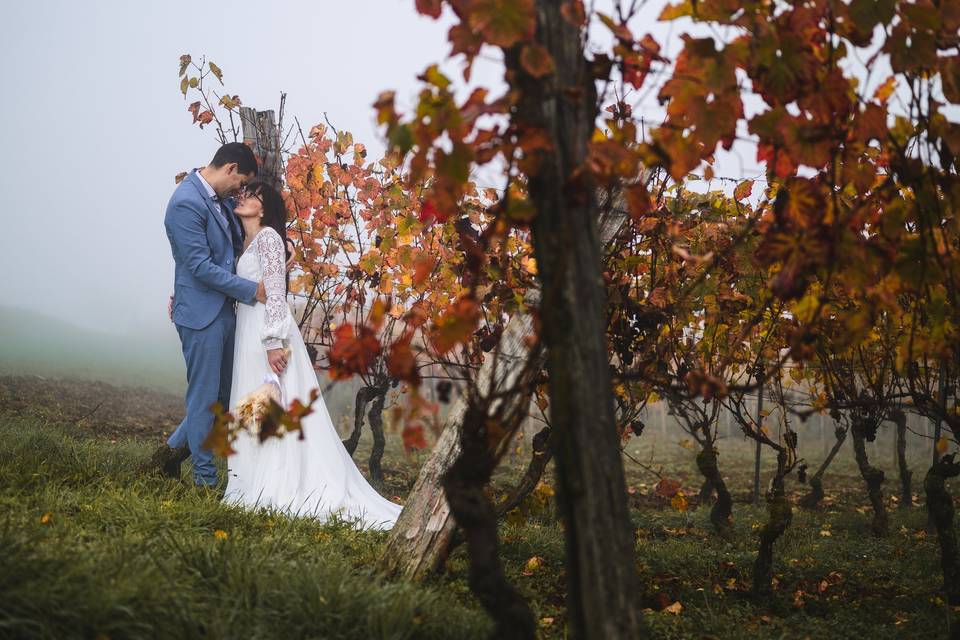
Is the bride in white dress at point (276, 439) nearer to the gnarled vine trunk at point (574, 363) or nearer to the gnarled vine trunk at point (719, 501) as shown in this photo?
the gnarled vine trunk at point (719, 501)

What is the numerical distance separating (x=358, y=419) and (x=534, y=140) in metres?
5.23

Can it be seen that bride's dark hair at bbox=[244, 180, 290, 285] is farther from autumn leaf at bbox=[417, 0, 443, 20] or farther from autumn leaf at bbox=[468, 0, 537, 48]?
autumn leaf at bbox=[468, 0, 537, 48]

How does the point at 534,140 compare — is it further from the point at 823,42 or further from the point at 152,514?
the point at 152,514

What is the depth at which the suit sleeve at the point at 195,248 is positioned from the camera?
4.13m

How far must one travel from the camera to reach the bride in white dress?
417 cm

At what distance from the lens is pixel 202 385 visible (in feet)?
13.7

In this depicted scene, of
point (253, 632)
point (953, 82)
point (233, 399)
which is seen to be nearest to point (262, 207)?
point (233, 399)

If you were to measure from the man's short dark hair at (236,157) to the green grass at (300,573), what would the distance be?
1.92 metres

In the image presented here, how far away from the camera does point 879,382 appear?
335 centimetres

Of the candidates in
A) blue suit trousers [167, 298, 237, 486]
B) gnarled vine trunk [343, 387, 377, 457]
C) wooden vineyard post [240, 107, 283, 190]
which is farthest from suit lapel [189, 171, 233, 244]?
gnarled vine trunk [343, 387, 377, 457]

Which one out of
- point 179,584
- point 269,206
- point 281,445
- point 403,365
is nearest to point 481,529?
point 403,365

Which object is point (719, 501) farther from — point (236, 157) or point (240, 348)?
point (236, 157)

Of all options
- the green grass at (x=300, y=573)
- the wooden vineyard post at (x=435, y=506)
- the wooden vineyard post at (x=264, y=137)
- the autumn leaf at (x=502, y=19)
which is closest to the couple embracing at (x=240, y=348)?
the green grass at (x=300, y=573)

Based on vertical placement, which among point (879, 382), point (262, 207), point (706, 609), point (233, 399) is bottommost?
point (706, 609)
